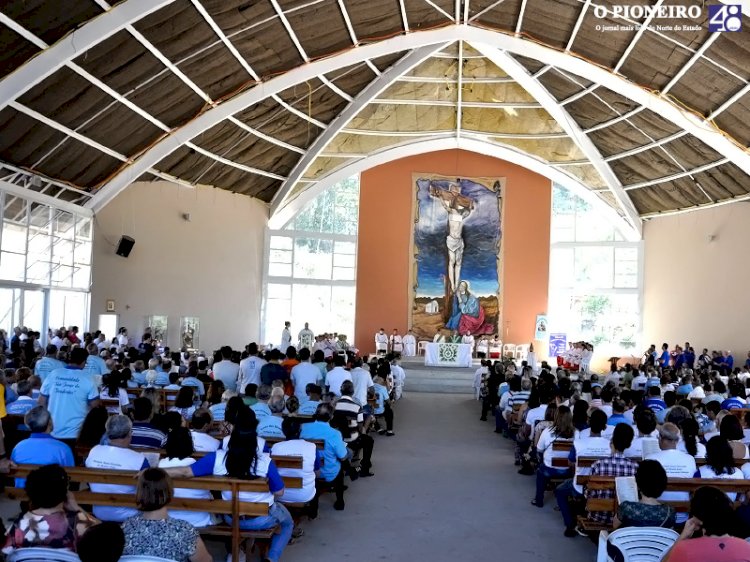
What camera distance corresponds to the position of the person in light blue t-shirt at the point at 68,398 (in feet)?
21.8

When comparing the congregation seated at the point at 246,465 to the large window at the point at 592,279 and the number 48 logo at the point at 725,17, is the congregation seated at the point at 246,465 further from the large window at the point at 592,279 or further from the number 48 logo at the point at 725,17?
the large window at the point at 592,279

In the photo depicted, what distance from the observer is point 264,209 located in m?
26.6

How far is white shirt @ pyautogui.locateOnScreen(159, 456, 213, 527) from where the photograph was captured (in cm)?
507

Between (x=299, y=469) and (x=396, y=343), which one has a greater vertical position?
(x=396, y=343)

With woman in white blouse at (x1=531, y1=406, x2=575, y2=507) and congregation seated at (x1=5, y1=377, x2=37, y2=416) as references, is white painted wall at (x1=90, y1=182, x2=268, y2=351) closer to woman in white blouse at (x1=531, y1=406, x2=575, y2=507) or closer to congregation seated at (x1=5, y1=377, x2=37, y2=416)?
congregation seated at (x1=5, y1=377, x2=37, y2=416)

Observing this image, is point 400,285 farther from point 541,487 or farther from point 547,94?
point 541,487

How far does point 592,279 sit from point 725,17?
14.2 meters

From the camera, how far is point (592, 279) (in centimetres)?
2720

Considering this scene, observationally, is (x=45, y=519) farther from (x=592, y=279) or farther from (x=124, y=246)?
(x=592, y=279)

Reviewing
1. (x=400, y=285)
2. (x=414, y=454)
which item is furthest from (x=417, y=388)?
(x=414, y=454)

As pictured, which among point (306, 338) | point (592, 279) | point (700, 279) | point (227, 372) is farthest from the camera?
point (592, 279)

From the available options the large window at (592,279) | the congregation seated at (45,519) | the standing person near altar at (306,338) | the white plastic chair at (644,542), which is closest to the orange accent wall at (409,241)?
the large window at (592,279)

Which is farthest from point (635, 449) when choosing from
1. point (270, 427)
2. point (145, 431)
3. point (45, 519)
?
point (45, 519)

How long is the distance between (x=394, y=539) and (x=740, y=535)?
2.91 meters
